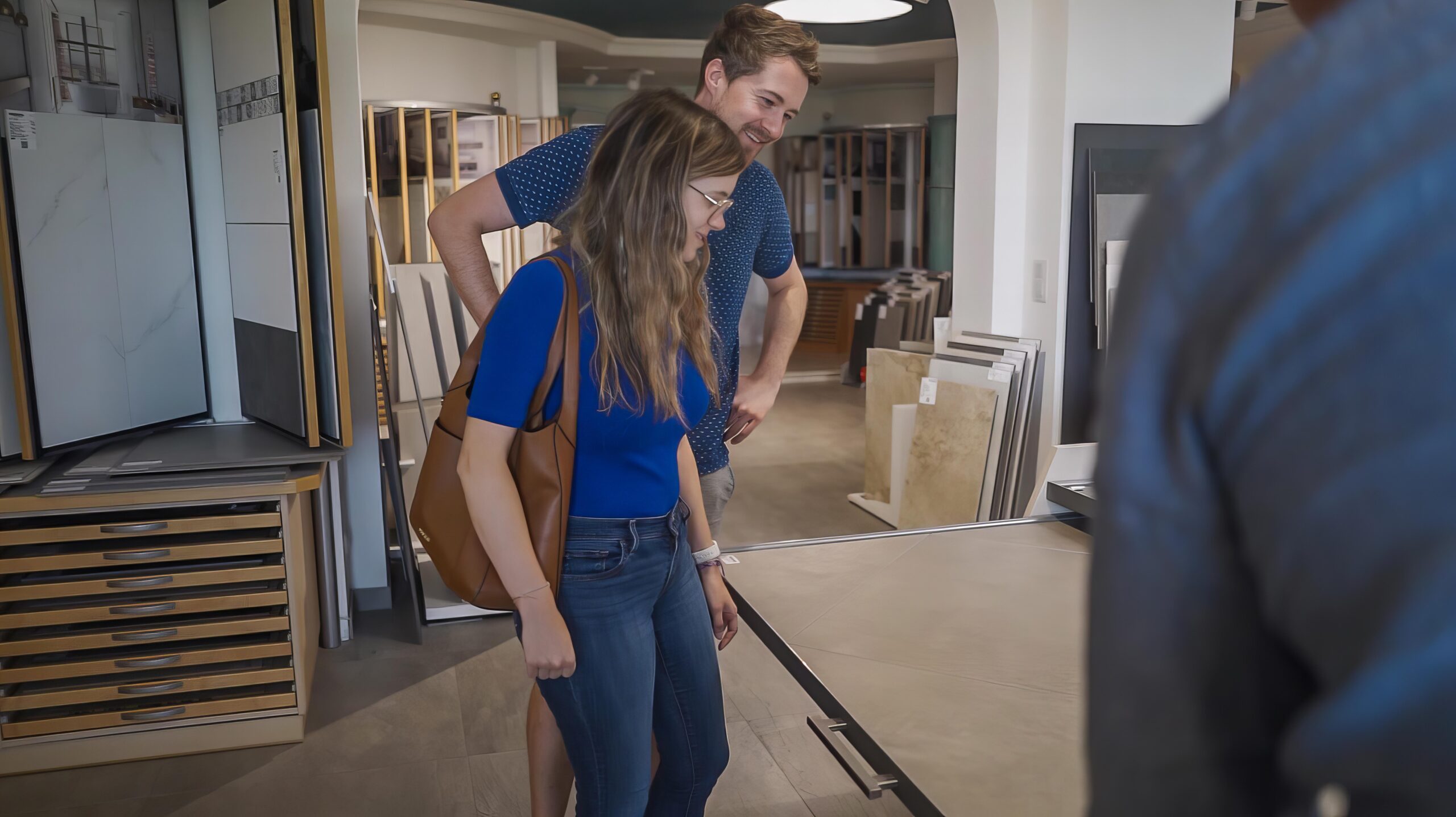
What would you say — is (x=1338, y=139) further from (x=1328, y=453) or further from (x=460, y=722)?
(x=460, y=722)

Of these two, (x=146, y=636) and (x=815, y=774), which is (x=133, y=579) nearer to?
(x=146, y=636)

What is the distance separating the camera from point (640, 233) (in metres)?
1.47

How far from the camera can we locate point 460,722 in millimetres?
3135

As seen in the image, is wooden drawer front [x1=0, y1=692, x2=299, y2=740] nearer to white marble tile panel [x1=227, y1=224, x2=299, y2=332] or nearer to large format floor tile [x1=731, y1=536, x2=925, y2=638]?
white marble tile panel [x1=227, y1=224, x2=299, y2=332]

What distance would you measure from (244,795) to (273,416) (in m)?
1.23

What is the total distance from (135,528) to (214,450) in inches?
14.5

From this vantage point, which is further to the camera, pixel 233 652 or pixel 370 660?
pixel 370 660

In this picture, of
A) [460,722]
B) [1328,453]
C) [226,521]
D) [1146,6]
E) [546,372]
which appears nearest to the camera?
[1328,453]

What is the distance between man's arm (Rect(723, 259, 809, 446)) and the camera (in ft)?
7.52

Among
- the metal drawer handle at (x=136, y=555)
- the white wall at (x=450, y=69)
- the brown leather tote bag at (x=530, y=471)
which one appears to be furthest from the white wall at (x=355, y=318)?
the white wall at (x=450, y=69)

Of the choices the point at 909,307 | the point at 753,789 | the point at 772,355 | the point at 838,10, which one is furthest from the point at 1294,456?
the point at 909,307

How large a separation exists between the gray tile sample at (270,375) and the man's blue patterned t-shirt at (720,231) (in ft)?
4.56

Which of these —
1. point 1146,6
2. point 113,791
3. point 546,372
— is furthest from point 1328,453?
point 1146,6

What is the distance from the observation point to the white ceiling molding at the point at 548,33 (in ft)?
23.4
